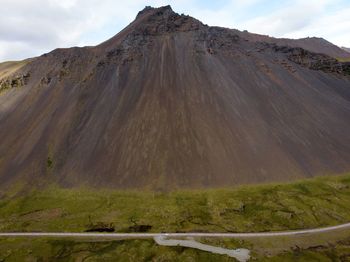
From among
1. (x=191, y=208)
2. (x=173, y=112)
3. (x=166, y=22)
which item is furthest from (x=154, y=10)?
(x=191, y=208)

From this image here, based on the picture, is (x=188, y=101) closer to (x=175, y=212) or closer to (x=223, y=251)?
(x=175, y=212)

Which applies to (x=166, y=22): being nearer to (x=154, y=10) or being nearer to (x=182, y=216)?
(x=154, y=10)

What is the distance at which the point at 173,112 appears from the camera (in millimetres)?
104062

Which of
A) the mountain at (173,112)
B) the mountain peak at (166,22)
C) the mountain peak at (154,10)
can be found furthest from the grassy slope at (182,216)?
the mountain peak at (154,10)

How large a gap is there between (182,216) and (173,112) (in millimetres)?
38879

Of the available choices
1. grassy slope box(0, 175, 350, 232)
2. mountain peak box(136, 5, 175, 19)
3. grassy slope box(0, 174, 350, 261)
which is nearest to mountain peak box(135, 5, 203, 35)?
mountain peak box(136, 5, 175, 19)

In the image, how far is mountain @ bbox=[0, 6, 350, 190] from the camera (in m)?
91.8

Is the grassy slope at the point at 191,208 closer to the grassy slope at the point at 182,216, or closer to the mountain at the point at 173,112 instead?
the grassy slope at the point at 182,216

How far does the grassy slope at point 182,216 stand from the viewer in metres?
58.5

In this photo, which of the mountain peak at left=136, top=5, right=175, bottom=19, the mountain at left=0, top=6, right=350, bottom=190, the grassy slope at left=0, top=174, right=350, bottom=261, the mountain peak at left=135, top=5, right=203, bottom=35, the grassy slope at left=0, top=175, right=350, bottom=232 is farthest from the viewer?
the mountain peak at left=136, top=5, right=175, bottom=19

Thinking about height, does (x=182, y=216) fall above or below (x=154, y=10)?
below

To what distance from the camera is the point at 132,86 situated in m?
114

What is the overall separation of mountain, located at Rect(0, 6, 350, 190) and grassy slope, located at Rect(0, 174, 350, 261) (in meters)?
5.60

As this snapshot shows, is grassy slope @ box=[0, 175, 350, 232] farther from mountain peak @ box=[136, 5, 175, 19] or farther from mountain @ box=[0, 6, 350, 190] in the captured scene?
mountain peak @ box=[136, 5, 175, 19]
